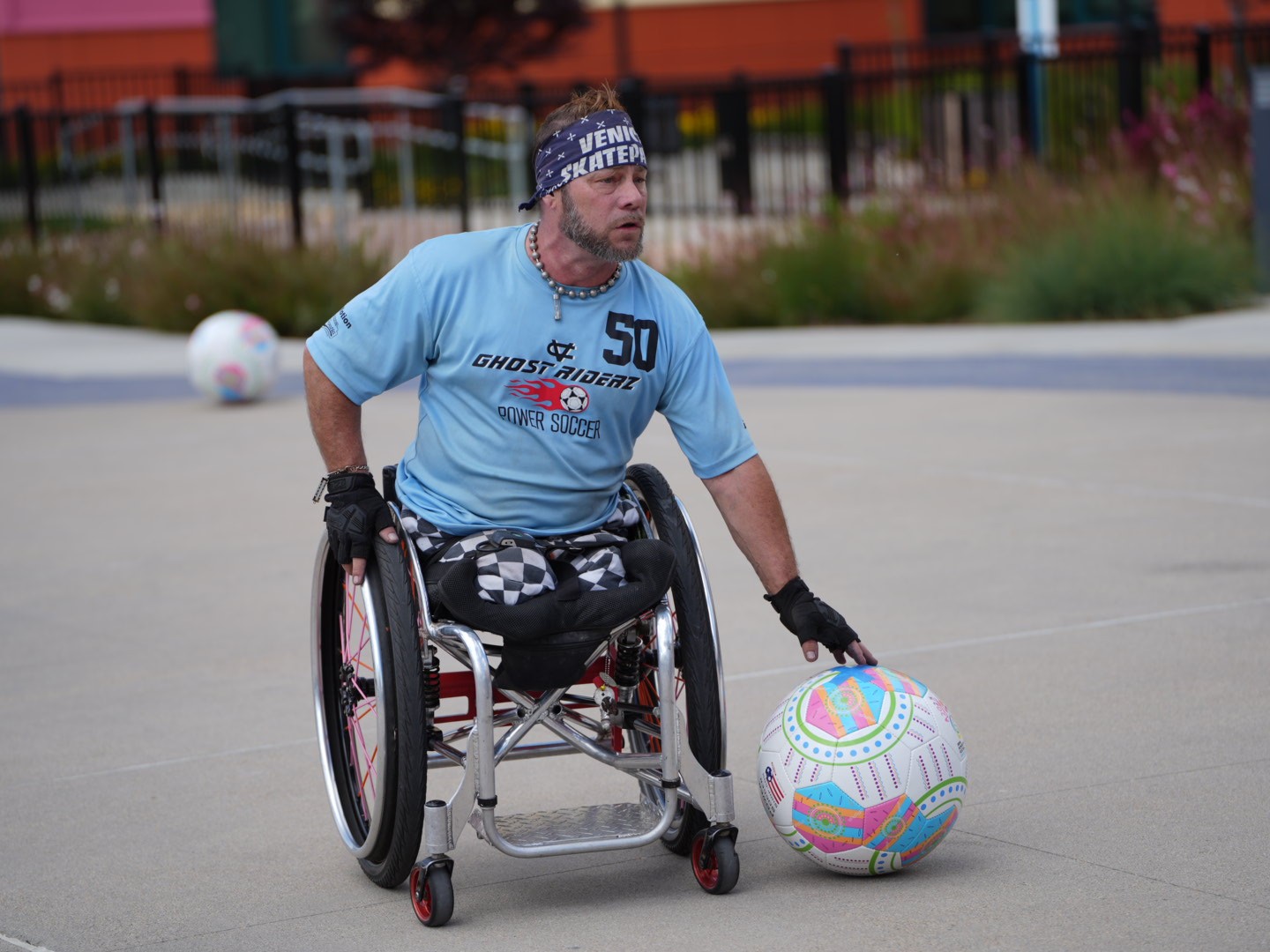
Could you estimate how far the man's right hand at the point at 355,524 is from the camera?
167 inches

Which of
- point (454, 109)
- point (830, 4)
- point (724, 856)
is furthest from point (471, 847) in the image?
point (830, 4)

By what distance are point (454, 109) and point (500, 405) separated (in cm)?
1692

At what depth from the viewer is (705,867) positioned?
430 centimetres

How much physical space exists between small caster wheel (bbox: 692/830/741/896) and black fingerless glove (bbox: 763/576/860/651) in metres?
0.47

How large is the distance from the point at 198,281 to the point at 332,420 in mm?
15115

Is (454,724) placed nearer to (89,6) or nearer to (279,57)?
(89,6)

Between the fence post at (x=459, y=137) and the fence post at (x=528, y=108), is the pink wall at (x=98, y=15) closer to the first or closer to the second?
the fence post at (x=459, y=137)

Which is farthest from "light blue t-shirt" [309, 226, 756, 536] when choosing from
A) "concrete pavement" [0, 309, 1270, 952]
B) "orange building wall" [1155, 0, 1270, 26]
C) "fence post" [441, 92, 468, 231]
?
"orange building wall" [1155, 0, 1270, 26]

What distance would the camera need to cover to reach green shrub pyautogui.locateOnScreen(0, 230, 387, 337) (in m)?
18.5

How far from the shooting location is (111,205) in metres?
25.0

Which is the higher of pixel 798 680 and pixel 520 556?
pixel 520 556

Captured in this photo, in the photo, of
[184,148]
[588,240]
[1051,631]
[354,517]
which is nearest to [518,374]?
[588,240]

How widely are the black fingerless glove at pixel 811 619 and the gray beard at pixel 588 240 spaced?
801 mm

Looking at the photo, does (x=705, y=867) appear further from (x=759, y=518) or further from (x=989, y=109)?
(x=989, y=109)
